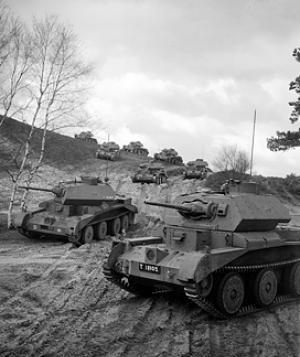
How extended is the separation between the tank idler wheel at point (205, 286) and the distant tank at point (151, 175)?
21.6 meters

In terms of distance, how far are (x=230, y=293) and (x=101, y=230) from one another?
965 centimetres

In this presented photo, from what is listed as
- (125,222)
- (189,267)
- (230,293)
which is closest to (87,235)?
(125,222)

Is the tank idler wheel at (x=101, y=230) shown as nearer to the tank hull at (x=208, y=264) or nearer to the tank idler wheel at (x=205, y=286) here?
the tank hull at (x=208, y=264)

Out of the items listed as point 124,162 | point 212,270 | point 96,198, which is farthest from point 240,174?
point 212,270

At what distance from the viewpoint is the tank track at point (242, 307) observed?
7.56 meters

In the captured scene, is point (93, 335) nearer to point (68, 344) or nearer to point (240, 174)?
point (68, 344)

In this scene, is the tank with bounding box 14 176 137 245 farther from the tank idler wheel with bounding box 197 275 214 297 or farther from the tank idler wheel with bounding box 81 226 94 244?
the tank idler wheel with bounding box 197 275 214 297

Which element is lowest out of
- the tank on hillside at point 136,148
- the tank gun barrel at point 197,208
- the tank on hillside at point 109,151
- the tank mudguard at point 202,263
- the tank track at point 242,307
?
the tank track at point 242,307

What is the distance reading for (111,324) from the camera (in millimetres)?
7395

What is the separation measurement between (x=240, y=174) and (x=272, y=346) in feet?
79.3

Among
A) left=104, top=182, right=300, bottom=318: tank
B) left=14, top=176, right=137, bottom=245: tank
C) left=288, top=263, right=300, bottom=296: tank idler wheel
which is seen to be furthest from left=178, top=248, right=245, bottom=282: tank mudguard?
left=14, top=176, right=137, bottom=245: tank

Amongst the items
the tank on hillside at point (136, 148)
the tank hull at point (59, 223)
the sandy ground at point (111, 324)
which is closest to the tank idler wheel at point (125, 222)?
the tank hull at point (59, 223)

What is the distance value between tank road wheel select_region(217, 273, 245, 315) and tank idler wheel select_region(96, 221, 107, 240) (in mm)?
9344

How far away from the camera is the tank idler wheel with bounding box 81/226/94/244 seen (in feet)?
52.8
